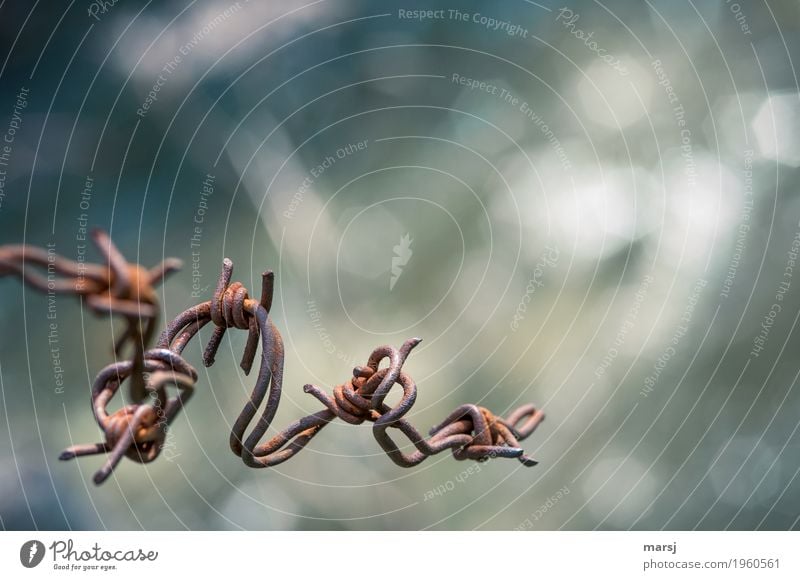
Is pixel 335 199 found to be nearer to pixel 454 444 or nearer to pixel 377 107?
pixel 377 107

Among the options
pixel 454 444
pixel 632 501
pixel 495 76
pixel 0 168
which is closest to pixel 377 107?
pixel 495 76
